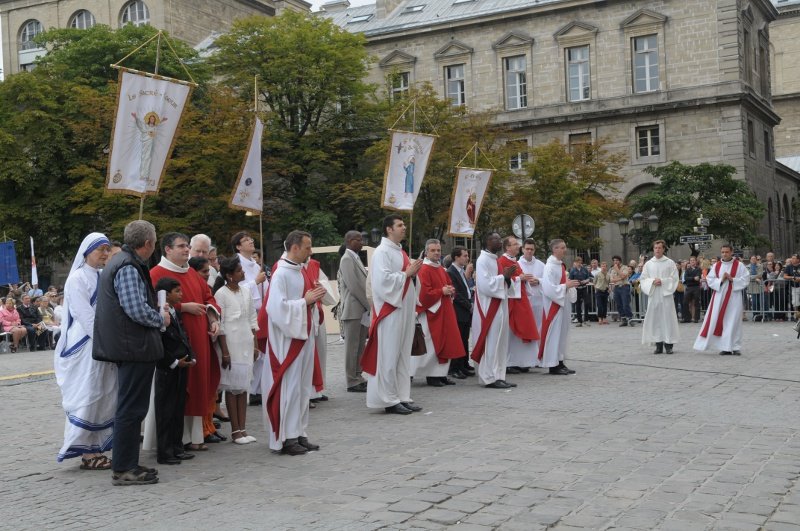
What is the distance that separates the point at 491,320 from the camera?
13.2 m

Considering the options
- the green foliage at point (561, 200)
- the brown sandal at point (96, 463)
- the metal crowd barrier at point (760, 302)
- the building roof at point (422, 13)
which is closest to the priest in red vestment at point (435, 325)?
the brown sandal at point (96, 463)

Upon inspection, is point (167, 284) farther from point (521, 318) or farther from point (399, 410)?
point (521, 318)

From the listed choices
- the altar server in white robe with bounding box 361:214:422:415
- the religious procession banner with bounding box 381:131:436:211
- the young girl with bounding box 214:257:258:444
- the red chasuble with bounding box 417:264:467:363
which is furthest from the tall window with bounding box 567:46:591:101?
the young girl with bounding box 214:257:258:444

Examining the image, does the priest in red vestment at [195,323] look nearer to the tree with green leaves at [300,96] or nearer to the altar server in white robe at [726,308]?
the altar server in white robe at [726,308]

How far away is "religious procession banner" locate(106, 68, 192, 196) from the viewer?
10.9 meters

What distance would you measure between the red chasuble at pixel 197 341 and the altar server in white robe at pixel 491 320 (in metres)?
4.95

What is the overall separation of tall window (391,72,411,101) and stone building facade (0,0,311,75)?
10.4 m

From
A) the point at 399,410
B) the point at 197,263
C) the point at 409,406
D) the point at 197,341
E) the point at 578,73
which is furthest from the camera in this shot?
the point at 578,73

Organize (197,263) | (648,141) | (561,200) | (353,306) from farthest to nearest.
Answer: (648,141)
(561,200)
(353,306)
(197,263)

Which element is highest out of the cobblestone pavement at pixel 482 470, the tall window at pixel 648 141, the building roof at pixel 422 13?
the building roof at pixel 422 13

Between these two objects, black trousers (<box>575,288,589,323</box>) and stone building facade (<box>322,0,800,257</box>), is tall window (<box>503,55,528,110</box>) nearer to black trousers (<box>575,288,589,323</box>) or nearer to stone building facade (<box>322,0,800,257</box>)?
stone building facade (<box>322,0,800,257</box>)

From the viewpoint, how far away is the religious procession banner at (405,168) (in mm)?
15414

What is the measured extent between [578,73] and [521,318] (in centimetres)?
3960

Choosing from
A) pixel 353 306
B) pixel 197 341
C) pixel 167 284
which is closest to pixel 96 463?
pixel 197 341
